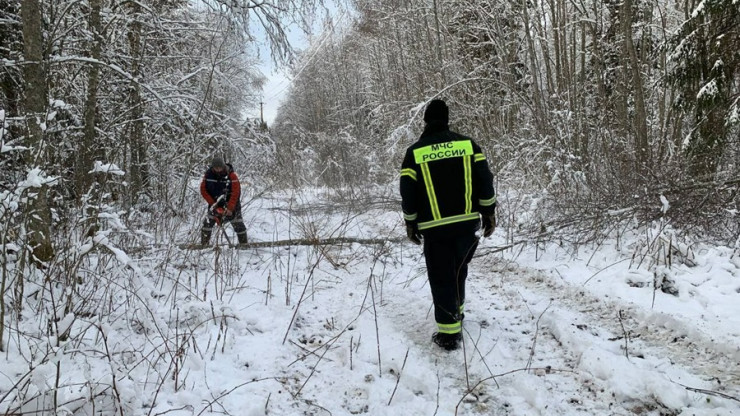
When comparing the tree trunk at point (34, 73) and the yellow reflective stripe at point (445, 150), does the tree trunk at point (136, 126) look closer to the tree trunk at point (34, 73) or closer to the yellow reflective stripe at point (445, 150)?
the tree trunk at point (34, 73)

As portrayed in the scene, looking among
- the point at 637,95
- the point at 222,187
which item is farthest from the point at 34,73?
the point at 637,95

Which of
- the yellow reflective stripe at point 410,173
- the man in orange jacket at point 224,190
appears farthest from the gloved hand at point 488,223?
the man in orange jacket at point 224,190

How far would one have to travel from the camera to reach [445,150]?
341 centimetres

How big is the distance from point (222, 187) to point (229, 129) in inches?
42.6

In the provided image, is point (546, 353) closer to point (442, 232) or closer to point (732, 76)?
point (442, 232)

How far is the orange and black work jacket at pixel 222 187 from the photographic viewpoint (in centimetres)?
729

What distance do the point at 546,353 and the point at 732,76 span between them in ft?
18.1

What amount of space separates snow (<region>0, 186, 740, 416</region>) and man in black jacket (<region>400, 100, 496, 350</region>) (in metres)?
0.43

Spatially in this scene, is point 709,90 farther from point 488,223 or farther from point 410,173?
point 410,173

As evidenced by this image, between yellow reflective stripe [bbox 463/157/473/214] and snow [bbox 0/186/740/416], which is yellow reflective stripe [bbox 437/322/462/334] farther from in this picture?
yellow reflective stripe [bbox 463/157/473/214]

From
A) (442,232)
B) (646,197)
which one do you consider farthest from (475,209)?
(646,197)

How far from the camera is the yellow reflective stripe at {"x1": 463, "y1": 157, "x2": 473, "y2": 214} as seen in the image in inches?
135

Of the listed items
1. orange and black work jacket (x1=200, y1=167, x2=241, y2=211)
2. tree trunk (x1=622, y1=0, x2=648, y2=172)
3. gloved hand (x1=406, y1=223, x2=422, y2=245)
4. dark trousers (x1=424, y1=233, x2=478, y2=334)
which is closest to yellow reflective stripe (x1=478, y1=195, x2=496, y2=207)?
dark trousers (x1=424, y1=233, x2=478, y2=334)

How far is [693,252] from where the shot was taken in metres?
4.34
